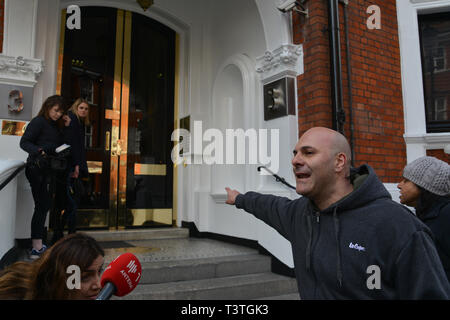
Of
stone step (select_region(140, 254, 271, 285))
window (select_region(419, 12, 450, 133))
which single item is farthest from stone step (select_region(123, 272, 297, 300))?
window (select_region(419, 12, 450, 133))

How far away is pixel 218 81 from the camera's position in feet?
19.6

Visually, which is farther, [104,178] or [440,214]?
[104,178]

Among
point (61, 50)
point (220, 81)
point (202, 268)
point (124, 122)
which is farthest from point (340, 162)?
point (61, 50)

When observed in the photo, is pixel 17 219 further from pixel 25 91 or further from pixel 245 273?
pixel 245 273

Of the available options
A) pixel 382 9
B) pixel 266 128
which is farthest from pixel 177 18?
pixel 382 9

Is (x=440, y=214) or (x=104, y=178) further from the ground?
(x=104, y=178)

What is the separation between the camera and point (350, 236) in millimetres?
1564

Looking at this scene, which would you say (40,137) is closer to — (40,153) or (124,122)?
(40,153)

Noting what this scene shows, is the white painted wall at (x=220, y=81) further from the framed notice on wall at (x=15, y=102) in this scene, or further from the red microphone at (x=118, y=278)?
the red microphone at (x=118, y=278)
